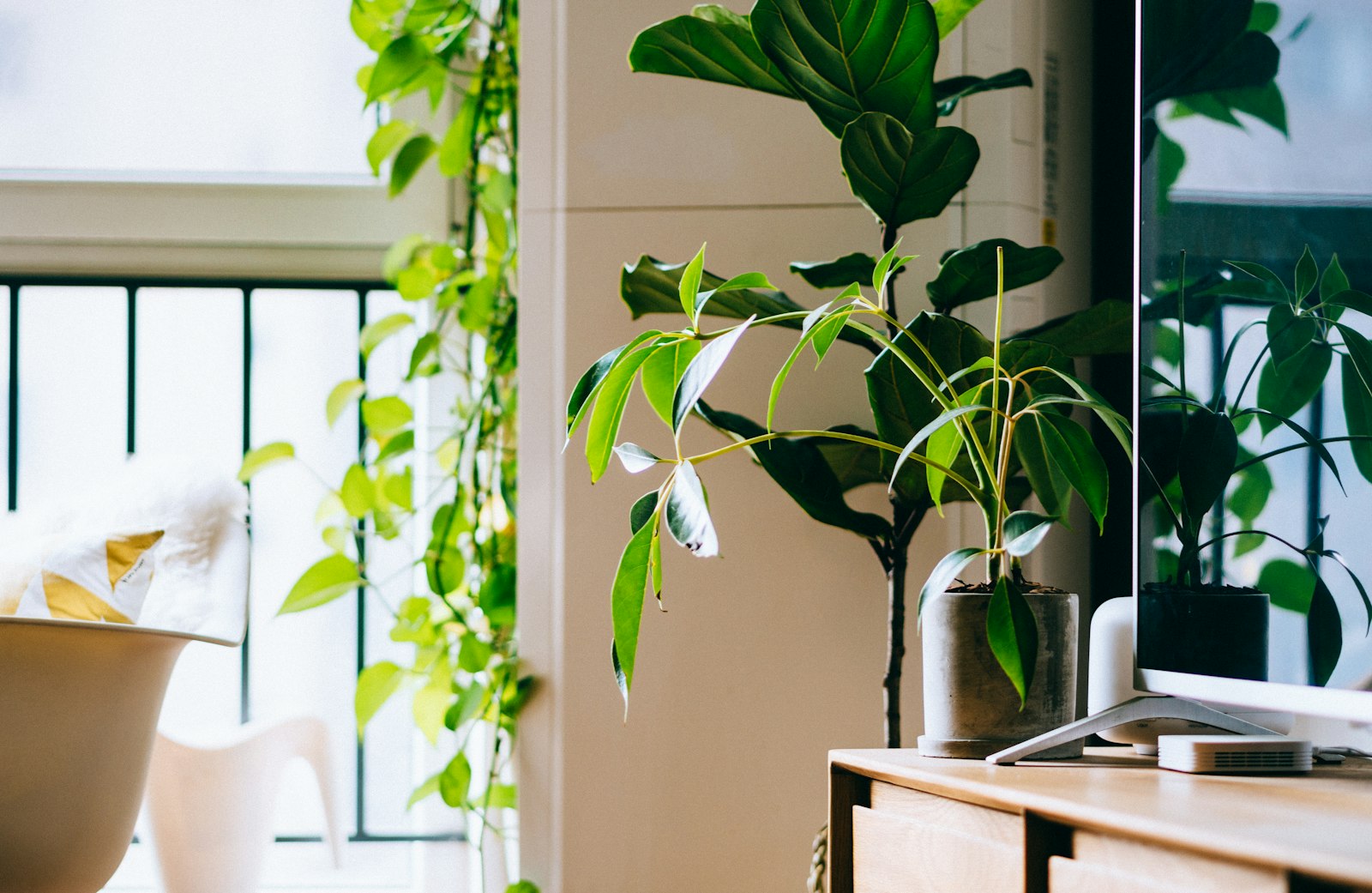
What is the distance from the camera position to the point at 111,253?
1933 mm

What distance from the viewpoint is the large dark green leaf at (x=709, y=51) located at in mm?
1150

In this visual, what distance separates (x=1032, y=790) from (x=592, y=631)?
0.83m

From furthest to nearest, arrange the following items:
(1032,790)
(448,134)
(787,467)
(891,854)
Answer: (448,134)
(787,467)
(891,854)
(1032,790)

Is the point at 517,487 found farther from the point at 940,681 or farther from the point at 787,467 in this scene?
the point at 940,681

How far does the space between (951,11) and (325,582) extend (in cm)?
120

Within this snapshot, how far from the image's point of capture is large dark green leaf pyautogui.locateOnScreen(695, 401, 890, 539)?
3.84ft

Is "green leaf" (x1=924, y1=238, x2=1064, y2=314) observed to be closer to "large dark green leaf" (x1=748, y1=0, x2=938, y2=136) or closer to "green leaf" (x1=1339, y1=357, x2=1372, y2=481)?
"large dark green leaf" (x1=748, y1=0, x2=938, y2=136)

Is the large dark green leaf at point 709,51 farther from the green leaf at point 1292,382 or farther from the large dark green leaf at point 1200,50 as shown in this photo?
the green leaf at point 1292,382

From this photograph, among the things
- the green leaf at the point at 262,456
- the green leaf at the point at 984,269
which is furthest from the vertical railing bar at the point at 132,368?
the green leaf at the point at 984,269

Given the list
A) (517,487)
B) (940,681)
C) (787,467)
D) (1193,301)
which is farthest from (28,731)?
(1193,301)

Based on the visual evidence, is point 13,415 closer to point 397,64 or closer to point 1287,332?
point 397,64

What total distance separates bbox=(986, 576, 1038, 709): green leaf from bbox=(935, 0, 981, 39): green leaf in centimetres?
70

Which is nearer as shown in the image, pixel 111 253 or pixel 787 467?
pixel 787 467

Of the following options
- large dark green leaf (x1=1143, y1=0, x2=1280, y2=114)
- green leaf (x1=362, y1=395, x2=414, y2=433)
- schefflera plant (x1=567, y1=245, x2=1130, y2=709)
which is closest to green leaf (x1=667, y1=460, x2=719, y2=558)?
schefflera plant (x1=567, y1=245, x2=1130, y2=709)
